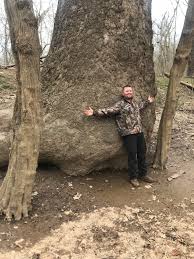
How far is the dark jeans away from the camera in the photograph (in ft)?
19.4

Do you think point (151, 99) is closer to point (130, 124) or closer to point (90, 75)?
point (130, 124)

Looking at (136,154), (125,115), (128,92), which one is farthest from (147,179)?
(128,92)

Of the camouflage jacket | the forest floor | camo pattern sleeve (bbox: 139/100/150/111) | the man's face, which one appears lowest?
the forest floor

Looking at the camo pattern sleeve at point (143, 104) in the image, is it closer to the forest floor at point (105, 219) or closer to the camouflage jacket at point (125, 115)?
the camouflage jacket at point (125, 115)

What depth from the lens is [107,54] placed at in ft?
19.6

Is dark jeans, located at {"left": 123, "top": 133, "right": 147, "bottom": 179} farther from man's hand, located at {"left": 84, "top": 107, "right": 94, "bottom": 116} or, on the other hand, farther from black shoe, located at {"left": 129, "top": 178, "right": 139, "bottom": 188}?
man's hand, located at {"left": 84, "top": 107, "right": 94, "bottom": 116}

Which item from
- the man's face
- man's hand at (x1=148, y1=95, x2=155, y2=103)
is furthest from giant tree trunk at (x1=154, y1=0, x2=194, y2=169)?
the man's face

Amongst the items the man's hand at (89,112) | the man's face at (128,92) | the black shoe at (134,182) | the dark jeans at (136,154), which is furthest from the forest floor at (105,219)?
the man's face at (128,92)

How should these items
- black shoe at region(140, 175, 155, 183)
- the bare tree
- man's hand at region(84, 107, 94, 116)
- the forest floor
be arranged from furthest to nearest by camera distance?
1. the bare tree
2. black shoe at region(140, 175, 155, 183)
3. man's hand at region(84, 107, 94, 116)
4. the forest floor

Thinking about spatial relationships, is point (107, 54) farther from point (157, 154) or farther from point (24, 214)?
point (24, 214)

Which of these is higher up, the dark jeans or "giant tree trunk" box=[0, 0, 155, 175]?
"giant tree trunk" box=[0, 0, 155, 175]

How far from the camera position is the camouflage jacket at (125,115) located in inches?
229

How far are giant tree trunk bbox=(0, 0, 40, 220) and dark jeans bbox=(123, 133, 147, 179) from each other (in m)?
1.51

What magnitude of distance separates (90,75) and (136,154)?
4.30ft
